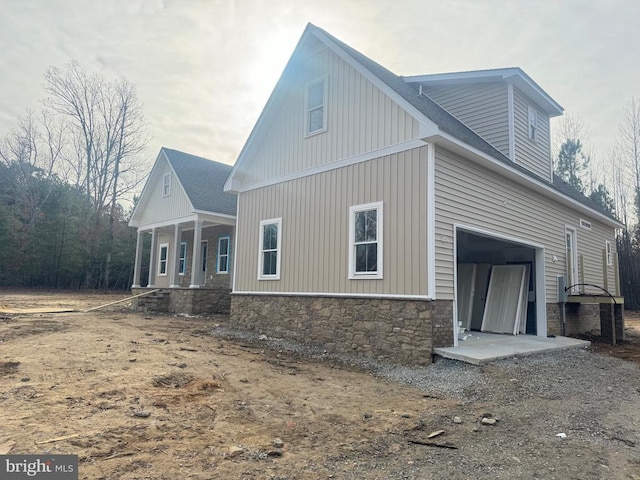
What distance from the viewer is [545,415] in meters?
4.66

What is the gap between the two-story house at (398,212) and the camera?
752 centimetres

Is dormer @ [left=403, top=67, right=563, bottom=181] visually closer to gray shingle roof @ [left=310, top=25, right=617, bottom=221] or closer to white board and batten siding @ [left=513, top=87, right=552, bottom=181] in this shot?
white board and batten siding @ [left=513, top=87, right=552, bottom=181]

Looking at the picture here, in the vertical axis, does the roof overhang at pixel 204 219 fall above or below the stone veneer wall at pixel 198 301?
above

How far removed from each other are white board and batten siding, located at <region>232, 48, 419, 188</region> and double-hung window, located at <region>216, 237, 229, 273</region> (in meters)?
5.63

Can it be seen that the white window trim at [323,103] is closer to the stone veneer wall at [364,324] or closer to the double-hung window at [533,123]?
the stone veneer wall at [364,324]

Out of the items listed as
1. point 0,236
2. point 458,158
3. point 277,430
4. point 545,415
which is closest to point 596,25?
point 458,158

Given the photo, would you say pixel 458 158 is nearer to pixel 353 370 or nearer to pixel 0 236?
pixel 353 370

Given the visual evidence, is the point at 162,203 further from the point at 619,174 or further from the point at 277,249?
the point at 619,174

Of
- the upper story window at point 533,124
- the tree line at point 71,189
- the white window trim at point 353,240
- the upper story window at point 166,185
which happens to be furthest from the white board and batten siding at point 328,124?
the tree line at point 71,189

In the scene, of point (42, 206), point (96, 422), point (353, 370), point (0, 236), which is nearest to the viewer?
point (96, 422)

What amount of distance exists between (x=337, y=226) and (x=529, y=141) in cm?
639

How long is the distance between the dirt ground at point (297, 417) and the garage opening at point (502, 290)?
9.44ft

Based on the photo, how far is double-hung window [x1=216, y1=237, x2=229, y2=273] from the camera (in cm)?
1678

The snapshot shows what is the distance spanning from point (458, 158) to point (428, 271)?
251 centimetres
